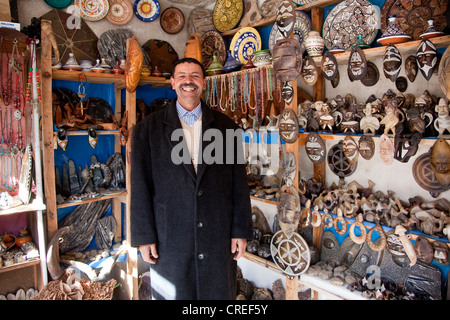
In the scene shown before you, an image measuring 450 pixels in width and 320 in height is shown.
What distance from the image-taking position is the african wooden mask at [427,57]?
1.57 m

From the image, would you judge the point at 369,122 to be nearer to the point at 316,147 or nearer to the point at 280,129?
the point at 316,147

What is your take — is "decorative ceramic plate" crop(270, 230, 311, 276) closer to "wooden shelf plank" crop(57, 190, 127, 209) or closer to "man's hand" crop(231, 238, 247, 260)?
"man's hand" crop(231, 238, 247, 260)

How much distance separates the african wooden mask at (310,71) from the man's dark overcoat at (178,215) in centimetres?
82

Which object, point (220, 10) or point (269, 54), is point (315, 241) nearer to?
point (269, 54)

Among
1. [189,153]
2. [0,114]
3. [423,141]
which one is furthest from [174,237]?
[0,114]

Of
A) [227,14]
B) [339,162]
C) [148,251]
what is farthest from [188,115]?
[227,14]

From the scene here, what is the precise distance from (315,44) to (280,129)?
0.57 m

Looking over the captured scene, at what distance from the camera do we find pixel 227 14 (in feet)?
9.43

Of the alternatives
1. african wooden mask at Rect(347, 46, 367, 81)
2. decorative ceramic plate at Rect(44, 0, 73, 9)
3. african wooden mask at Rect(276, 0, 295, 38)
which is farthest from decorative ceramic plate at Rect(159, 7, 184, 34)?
african wooden mask at Rect(347, 46, 367, 81)

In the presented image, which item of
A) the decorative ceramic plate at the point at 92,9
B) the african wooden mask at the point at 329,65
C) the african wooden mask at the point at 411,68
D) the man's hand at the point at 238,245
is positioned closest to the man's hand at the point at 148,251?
the man's hand at the point at 238,245

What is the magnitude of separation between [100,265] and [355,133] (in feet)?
6.70

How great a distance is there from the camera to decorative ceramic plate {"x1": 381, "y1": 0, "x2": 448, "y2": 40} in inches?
65.7

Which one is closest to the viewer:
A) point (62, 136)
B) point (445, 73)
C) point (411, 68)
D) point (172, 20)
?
point (445, 73)

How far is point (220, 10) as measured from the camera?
2928mm
